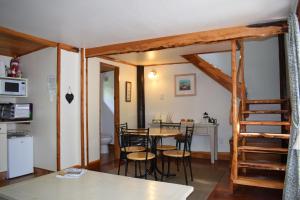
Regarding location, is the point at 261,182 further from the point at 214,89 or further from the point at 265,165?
the point at 214,89

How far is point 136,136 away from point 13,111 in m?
2.09

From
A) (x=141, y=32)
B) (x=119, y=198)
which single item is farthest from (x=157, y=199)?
(x=141, y=32)

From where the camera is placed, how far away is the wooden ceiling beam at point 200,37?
2.94 meters

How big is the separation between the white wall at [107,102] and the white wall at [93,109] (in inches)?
66.0

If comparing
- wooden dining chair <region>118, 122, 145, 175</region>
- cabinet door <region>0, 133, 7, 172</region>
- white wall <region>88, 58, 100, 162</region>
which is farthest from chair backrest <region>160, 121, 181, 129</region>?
cabinet door <region>0, 133, 7, 172</region>

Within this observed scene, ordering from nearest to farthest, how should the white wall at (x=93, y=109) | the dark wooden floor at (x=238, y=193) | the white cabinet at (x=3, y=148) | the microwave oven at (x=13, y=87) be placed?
the dark wooden floor at (x=238, y=193) < the white cabinet at (x=3, y=148) < the microwave oven at (x=13, y=87) < the white wall at (x=93, y=109)

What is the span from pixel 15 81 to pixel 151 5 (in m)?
2.79

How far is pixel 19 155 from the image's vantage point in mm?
3811

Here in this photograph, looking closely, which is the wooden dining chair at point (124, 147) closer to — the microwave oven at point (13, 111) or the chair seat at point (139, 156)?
the chair seat at point (139, 156)

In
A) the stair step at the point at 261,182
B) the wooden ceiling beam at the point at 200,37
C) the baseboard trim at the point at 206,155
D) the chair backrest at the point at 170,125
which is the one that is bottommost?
the baseboard trim at the point at 206,155

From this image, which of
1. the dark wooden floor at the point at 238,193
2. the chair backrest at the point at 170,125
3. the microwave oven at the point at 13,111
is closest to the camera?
the dark wooden floor at the point at 238,193

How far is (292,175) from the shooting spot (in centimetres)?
246

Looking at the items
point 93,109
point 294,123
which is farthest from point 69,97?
point 294,123

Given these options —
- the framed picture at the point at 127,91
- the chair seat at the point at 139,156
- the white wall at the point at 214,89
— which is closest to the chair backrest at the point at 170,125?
the white wall at the point at 214,89
